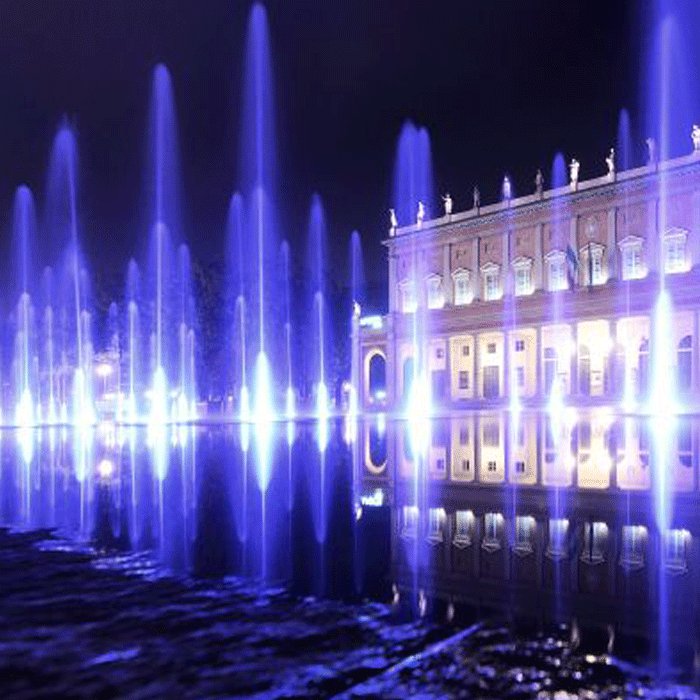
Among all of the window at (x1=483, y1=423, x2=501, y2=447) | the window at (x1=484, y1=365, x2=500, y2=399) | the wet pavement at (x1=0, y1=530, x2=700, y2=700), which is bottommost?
the wet pavement at (x1=0, y1=530, x2=700, y2=700)

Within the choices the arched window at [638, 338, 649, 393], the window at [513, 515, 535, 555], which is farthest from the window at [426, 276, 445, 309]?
the window at [513, 515, 535, 555]

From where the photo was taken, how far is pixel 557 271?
5584 centimetres

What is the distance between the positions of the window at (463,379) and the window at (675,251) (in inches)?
654

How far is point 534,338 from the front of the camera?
5556cm

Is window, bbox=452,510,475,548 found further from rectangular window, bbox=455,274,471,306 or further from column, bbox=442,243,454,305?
column, bbox=442,243,454,305

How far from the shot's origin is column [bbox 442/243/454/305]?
62.5 metres

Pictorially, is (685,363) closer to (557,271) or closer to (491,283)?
(557,271)

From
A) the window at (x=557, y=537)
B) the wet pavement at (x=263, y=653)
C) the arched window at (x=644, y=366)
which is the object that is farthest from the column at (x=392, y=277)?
the wet pavement at (x=263, y=653)

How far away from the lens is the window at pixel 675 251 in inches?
1916

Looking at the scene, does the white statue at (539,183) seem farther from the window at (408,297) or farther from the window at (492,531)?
the window at (492,531)

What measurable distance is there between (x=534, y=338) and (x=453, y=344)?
724cm

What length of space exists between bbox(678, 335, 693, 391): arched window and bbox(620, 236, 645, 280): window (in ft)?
19.5

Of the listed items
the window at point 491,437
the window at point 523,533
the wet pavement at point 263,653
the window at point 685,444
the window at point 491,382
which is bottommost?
the wet pavement at point 263,653

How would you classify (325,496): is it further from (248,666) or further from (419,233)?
(419,233)
